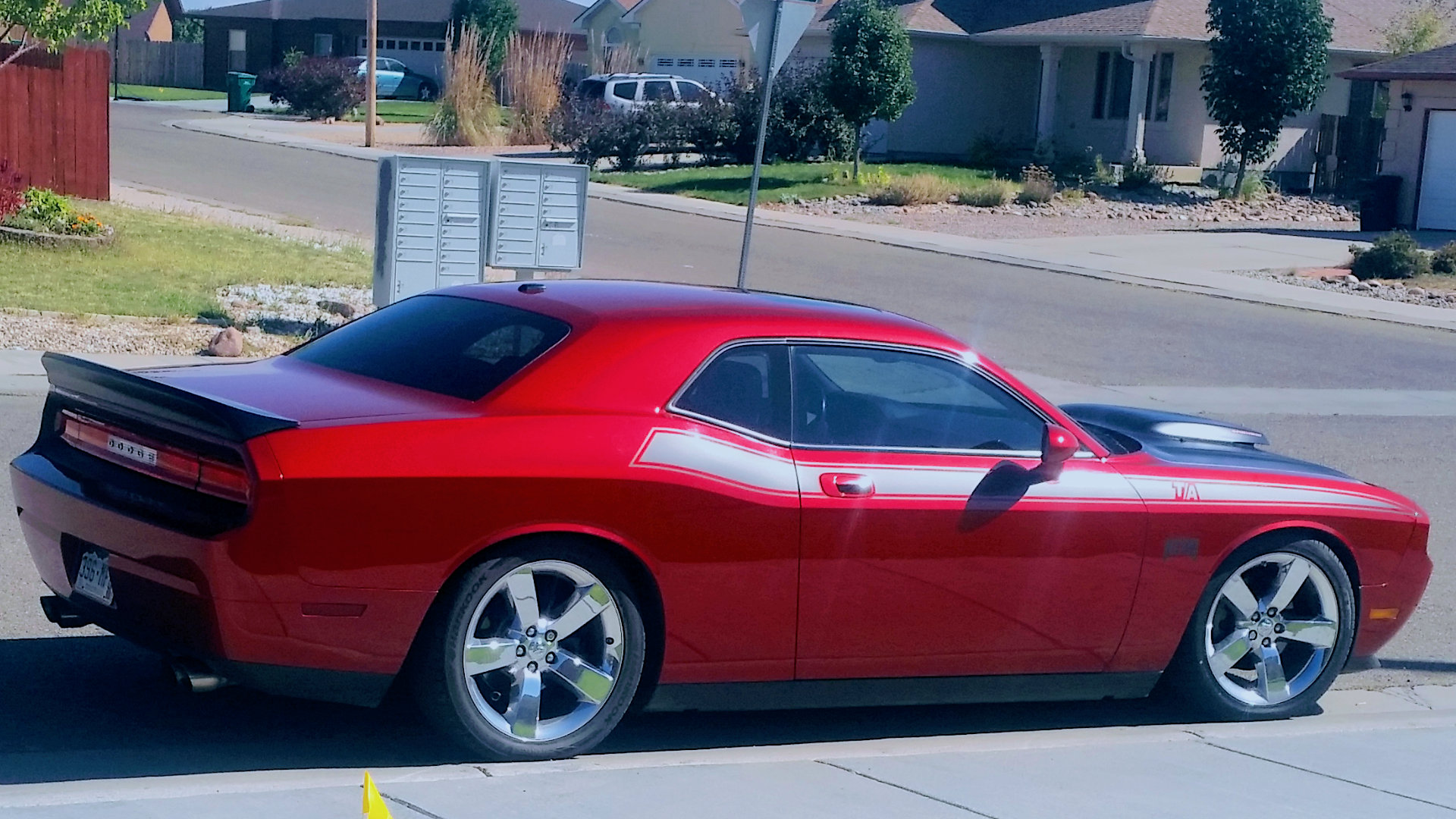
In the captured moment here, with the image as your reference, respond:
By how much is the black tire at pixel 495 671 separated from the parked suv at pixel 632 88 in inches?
→ 1498

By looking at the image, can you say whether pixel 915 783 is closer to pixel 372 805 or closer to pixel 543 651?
pixel 543 651

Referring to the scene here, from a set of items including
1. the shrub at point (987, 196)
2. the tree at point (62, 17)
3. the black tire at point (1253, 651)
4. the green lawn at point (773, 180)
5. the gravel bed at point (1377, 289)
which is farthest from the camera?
the shrub at point (987, 196)

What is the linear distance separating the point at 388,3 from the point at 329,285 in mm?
60416

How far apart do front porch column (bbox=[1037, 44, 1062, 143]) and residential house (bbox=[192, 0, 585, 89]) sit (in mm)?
34306

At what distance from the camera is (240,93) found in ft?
186

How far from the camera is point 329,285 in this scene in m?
16.4

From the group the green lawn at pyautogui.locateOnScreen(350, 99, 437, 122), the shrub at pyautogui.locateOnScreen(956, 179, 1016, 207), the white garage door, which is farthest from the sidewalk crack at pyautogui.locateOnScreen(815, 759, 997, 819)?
the green lawn at pyautogui.locateOnScreen(350, 99, 437, 122)

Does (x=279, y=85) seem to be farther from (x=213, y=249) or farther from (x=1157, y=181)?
(x=213, y=249)

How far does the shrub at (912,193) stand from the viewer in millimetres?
32562

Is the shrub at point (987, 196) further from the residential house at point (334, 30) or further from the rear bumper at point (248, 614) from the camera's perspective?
the residential house at point (334, 30)

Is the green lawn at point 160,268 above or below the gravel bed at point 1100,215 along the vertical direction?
below

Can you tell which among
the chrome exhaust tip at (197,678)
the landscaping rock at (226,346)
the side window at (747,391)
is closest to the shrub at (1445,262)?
the landscaping rock at (226,346)

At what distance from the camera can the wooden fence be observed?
77.4 m

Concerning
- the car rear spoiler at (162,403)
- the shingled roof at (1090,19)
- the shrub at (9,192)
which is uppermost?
the shingled roof at (1090,19)
